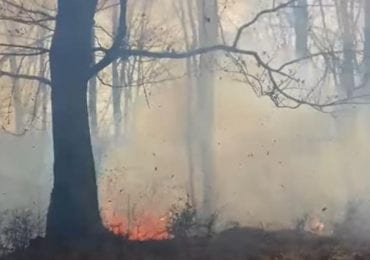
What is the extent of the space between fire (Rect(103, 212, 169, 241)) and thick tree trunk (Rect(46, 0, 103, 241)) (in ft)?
0.18

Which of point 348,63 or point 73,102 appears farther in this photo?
point 348,63

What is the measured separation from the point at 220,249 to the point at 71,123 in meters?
0.79

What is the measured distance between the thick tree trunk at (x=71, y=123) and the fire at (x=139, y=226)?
0.06 m

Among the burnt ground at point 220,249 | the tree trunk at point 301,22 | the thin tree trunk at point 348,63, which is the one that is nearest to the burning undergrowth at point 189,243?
the burnt ground at point 220,249

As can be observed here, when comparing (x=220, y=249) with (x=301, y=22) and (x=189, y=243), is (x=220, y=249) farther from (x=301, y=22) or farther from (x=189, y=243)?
(x=301, y=22)

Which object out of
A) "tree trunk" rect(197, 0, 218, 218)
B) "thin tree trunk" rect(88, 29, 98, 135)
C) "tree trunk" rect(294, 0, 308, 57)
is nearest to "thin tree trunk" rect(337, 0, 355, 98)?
"tree trunk" rect(294, 0, 308, 57)

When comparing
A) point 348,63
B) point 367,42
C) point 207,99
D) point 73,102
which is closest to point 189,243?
point 207,99

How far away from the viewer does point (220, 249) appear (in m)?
2.92

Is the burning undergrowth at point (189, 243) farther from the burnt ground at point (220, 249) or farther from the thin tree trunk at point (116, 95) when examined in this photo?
the thin tree trunk at point (116, 95)

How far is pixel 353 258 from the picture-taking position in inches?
115

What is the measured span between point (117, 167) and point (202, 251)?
0.48 metres

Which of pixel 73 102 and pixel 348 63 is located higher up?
pixel 348 63

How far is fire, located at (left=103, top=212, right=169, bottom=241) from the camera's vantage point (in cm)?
292

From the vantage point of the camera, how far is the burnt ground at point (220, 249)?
2895mm
